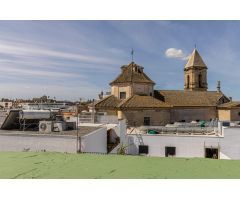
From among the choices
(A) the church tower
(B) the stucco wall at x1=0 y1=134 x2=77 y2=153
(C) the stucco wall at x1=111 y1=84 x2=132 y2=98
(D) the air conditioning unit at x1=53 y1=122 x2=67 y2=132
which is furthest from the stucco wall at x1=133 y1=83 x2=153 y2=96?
(B) the stucco wall at x1=0 y1=134 x2=77 y2=153

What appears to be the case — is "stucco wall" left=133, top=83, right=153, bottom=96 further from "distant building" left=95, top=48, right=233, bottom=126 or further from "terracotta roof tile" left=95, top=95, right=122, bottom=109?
"terracotta roof tile" left=95, top=95, right=122, bottom=109

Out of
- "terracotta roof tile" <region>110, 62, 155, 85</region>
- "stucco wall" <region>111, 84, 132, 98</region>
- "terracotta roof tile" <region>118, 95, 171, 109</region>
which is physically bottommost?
"terracotta roof tile" <region>118, 95, 171, 109</region>

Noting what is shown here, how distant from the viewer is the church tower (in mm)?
44906

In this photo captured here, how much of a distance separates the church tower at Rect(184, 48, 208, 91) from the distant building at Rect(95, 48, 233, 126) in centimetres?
576

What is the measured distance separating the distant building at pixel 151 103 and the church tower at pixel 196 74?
5.76 metres

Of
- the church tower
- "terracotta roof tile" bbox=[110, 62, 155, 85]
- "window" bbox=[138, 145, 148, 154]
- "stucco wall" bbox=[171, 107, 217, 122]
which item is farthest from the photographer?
the church tower

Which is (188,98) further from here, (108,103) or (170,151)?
(170,151)

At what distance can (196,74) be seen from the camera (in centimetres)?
4506

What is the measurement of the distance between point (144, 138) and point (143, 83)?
13.8 m

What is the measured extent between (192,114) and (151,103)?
26.0 feet

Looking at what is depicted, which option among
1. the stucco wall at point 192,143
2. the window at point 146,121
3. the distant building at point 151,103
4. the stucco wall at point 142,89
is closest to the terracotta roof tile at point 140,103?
the distant building at point 151,103

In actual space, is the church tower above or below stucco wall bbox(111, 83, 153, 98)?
above

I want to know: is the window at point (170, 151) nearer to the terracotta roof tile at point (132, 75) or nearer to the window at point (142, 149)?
the window at point (142, 149)

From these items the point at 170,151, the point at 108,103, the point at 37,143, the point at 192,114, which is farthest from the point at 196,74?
the point at 37,143
